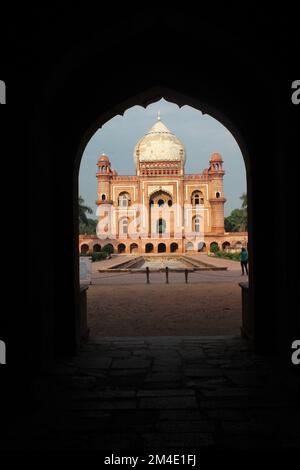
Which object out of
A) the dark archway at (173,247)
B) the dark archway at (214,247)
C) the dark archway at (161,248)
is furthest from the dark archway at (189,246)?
the dark archway at (161,248)

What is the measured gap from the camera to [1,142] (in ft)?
8.47

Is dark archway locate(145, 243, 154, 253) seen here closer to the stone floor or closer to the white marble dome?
the white marble dome

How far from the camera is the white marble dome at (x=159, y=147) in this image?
36781 mm

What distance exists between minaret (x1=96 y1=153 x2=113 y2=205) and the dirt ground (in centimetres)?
2579

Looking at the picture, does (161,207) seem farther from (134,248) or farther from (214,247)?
(214,247)

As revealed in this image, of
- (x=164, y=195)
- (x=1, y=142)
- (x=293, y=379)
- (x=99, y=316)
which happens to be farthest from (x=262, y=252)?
(x=164, y=195)

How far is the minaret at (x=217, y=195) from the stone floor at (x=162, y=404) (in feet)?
108

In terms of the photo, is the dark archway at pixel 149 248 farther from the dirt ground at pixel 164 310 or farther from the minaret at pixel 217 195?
the dirt ground at pixel 164 310

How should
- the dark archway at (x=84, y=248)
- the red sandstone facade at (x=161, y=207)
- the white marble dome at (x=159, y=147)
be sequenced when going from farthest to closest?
the white marble dome at (x=159, y=147) → the red sandstone facade at (x=161, y=207) → the dark archway at (x=84, y=248)

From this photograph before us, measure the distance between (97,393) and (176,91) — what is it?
3225mm

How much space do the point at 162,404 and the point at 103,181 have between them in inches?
1376

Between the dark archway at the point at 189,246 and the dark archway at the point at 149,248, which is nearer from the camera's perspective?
the dark archway at the point at 149,248

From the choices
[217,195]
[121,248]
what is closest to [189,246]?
[217,195]
